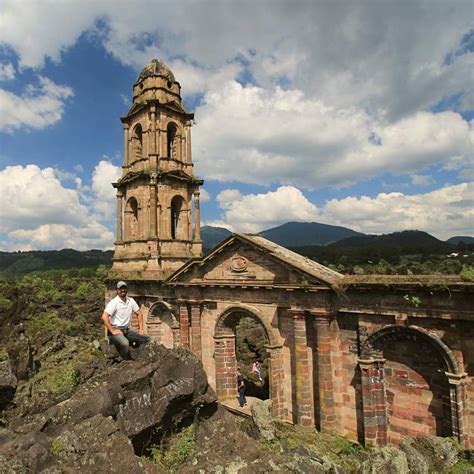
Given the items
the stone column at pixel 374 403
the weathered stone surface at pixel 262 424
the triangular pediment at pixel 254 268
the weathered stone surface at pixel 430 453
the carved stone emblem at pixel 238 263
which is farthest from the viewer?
the carved stone emblem at pixel 238 263

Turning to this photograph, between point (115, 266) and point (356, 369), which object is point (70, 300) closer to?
point (115, 266)

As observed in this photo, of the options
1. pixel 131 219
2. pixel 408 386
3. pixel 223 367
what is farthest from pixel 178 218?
pixel 408 386

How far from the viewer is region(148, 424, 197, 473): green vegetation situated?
310 inches

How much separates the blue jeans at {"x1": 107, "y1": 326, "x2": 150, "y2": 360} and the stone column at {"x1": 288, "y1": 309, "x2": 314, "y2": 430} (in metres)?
6.75

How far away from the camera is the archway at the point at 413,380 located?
11.2m

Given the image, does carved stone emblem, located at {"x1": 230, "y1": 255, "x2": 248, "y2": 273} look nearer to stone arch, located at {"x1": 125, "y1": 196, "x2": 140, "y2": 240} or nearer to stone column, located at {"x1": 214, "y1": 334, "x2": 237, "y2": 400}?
stone column, located at {"x1": 214, "y1": 334, "x2": 237, "y2": 400}

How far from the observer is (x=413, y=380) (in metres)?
11.9

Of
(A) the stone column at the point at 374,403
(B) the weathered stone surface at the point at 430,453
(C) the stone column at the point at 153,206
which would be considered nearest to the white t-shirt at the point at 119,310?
(B) the weathered stone surface at the point at 430,453

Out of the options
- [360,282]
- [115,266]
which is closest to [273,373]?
[360,282]

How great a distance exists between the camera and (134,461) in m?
6.44

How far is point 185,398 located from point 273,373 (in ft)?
22.4

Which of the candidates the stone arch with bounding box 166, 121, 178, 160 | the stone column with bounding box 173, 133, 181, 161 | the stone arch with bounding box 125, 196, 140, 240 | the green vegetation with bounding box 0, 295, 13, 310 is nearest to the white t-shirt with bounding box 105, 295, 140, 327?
the stone arch with bounding box 125, 196, 140, 240

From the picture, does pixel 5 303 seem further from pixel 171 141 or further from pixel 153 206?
pixel 171 141

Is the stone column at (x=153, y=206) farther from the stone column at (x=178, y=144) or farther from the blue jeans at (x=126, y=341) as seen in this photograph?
the blue jeans at (x=126, y=341)
